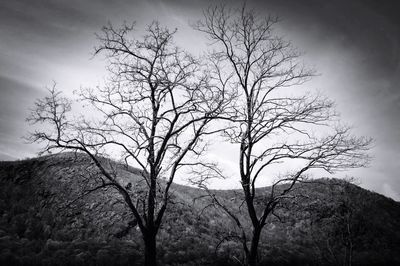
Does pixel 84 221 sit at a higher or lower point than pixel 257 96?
lower

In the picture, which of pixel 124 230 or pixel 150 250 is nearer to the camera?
pixel 150 250

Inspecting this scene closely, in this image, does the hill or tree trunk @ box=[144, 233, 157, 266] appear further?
the hill

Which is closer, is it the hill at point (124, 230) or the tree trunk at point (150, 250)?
the tree trunk at point (150, 250)

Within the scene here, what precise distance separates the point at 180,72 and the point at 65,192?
16810mm

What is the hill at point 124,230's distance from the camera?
14.0 m

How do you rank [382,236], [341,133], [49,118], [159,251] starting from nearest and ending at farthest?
[341,133] → [49,118] → [159,251] → [382,236]

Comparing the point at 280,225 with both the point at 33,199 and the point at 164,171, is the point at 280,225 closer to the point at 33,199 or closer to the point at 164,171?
the point at 164,171

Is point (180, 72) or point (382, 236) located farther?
point (382, 236)

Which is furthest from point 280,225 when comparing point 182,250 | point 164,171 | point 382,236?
point 164,171

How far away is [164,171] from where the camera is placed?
10.7 metres

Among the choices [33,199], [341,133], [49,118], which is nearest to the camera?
[341,133]

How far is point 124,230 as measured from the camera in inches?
697

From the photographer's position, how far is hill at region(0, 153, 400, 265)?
14.0 m

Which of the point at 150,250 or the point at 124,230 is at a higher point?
the point at 150,250
